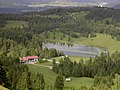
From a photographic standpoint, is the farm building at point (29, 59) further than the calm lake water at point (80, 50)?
No

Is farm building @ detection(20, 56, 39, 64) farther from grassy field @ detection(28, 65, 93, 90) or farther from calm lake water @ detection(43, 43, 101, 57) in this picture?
calm lake water @ detection(43, 43, 101, 57)

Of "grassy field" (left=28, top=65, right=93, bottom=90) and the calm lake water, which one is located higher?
"grassy field" (left=28, top=65, right=93, bottom=90)

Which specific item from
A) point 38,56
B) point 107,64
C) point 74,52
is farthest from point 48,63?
point 74,52

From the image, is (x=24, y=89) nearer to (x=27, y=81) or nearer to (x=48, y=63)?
(x=27, y=81)

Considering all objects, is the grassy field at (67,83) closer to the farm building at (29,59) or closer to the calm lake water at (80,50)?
the farm building at (29,59)

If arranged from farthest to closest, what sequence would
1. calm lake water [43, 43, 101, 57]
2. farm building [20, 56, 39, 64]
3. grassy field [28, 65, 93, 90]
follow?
calm lake water [43, 43, 101, 57], farm building [20, 56, 39, 64], grassy field [28, 65, 93, 90]

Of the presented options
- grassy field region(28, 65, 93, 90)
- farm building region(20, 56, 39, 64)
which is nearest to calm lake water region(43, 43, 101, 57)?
farm building region(20, 56, 39, 64)

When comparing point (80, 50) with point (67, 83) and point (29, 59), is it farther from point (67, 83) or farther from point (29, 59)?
point (67, 83)

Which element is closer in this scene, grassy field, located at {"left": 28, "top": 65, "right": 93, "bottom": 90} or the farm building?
grassy field, located at {"left": 28, "top": 65, "right": 93, "bottom": 90}

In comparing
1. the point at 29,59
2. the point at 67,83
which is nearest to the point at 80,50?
the point at 29,59

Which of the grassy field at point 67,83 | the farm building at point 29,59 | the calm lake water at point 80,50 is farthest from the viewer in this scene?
the calm lake water at point 80,50

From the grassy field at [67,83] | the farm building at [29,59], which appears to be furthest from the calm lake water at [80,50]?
the grassy field at [67,83]
